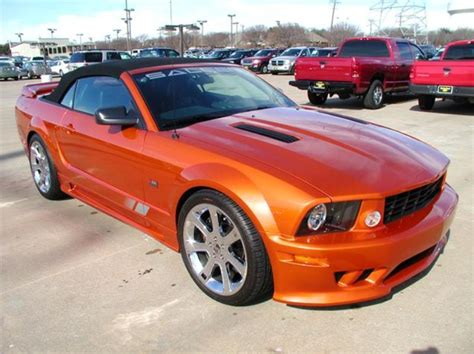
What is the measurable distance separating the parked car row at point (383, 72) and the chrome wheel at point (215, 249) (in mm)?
8622

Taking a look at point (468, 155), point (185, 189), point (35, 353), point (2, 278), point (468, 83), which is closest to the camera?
point (35, 353)

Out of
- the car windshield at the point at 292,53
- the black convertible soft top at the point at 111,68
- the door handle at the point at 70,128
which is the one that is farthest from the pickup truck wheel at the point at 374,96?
the car windshield at the point at 292,53

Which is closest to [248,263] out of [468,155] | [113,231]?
[113,231]

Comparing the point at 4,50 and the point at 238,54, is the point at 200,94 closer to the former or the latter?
the point at 238,54

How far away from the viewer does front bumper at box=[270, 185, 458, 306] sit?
245 cm

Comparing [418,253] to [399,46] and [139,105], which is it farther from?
[399,46]

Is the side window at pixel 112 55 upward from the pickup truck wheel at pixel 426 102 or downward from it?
upward

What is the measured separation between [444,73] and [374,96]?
6.46 feet

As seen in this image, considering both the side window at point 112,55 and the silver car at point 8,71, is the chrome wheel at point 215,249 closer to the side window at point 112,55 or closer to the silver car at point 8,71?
the side window at point 112,55

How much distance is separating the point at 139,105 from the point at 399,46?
1130 cm

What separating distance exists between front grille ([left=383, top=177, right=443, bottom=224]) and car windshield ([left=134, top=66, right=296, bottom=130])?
157 cm

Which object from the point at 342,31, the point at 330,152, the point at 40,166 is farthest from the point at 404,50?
the point at 342,31

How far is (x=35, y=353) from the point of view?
2518 mm

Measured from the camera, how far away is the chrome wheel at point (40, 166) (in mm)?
4828
